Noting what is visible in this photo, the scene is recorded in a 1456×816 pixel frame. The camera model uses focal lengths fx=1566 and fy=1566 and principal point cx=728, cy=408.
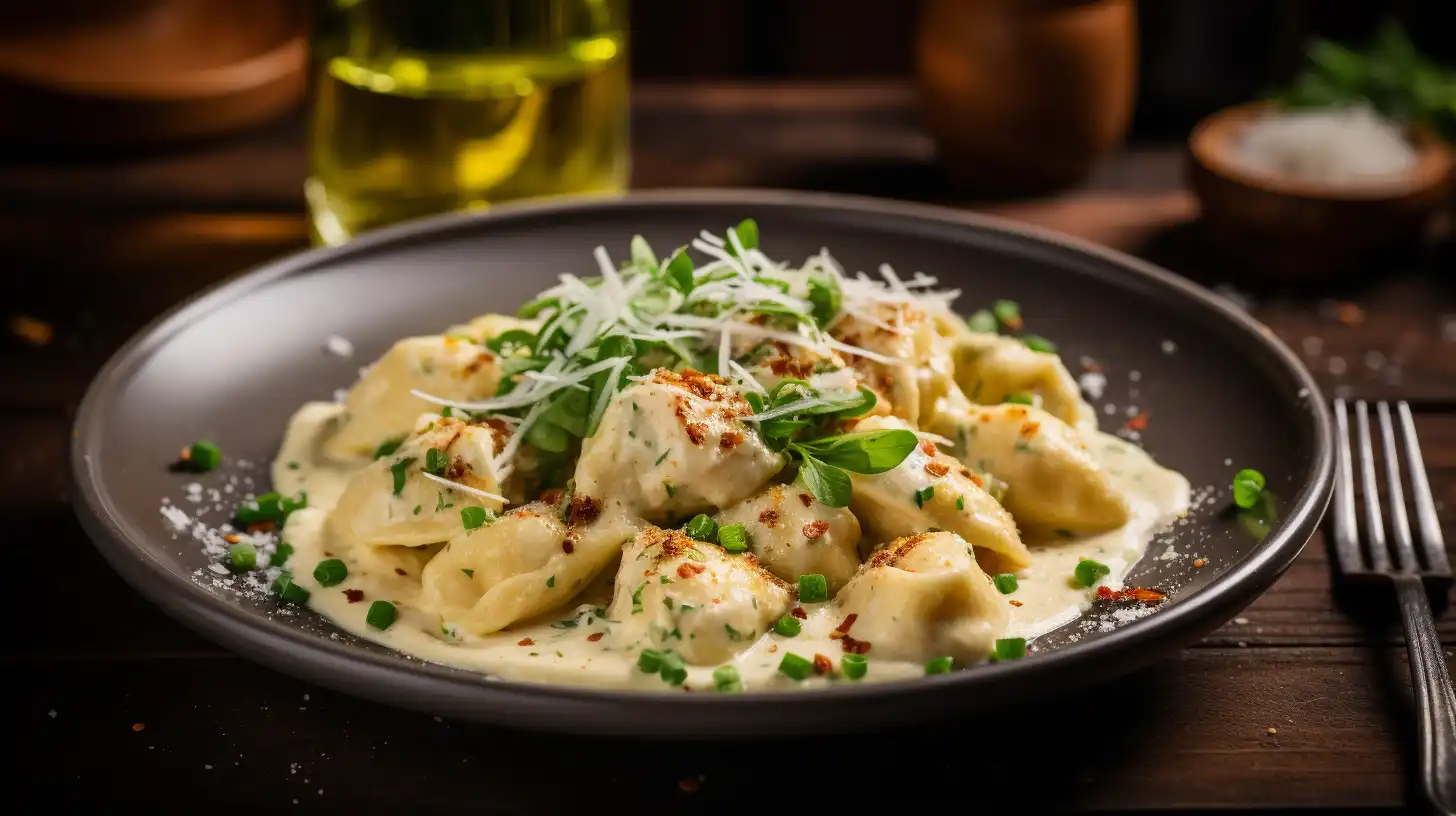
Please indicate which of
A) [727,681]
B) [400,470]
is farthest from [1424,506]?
[400,470]

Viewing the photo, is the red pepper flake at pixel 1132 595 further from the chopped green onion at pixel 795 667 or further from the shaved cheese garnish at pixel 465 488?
the shaved cheese garnish at pixel 465 488

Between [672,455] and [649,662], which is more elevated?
[672,455]

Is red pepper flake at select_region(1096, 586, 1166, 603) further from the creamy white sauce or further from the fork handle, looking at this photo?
the fork handle

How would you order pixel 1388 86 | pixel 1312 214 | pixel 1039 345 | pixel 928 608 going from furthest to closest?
pixel 1388 86
pixel 1312 214
pixel 1039 345
pixel 928 608

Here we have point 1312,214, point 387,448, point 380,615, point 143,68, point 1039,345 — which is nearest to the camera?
point 380,615

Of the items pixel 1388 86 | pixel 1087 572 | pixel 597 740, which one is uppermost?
pixel 1388 86

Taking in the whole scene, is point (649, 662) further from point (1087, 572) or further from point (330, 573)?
point (1087, 572)

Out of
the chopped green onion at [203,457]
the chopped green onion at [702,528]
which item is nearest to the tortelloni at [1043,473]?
the chopped green onion at [702,528]
